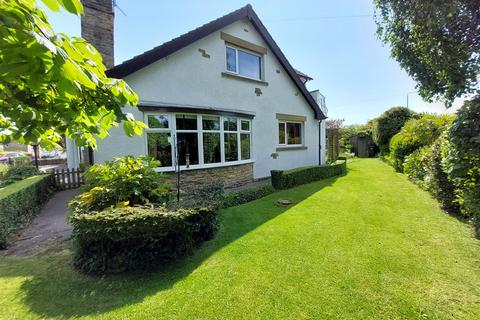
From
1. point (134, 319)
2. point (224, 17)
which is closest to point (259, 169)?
point (224, 17)

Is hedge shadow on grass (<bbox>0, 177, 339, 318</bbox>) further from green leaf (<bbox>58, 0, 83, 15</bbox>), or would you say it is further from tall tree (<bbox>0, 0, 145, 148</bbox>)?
green leaf (<bbox>58, 0, 83, 15</bbox>)

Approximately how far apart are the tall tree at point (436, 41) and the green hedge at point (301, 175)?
5.25 metres

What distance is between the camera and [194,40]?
869 centimetres

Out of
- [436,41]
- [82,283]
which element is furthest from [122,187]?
[436,41]

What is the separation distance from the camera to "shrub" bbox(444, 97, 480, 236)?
3488 millimetres

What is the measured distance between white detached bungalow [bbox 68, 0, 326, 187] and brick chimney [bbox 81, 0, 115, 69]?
4 centimetres

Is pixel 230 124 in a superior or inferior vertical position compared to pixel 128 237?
superior

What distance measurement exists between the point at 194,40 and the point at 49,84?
327 inches

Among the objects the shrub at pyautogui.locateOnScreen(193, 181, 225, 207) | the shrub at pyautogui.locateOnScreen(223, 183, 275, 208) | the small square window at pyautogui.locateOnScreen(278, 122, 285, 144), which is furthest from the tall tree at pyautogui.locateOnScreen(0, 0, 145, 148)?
the small square window at pyautogui.locateOnScreen(278, 122, 285, 144)

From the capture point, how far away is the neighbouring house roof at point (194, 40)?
7.43 metres

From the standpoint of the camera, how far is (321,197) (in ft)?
27.3

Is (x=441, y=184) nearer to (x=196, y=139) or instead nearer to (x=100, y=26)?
(x=196, y=139)

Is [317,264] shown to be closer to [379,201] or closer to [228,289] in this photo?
[228,289]

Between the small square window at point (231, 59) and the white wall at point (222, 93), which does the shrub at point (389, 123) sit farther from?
the small square window at point (231, 59)
